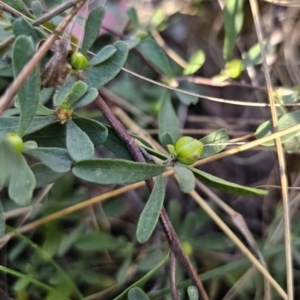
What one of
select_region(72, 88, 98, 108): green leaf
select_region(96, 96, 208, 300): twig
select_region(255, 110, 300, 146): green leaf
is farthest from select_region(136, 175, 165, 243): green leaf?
select_region(255, 110, 300, 146): green leaf

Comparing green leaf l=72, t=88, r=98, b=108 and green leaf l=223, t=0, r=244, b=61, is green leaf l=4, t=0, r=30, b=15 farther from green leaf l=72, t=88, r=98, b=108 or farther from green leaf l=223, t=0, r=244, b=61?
green leaf l=223, t=0, r=244, b=61

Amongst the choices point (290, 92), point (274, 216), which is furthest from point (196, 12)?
point (274, 216)

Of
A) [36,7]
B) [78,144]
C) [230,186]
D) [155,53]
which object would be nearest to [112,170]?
[78,144]

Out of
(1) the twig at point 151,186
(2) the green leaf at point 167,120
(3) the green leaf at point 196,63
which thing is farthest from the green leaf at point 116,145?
(3) the green leaf at point 196,63

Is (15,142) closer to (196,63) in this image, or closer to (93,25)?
(93,25)

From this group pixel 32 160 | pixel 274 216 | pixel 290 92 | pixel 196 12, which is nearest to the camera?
pixel 290 92

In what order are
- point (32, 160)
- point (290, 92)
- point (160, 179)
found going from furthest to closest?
point (32, 160), point (290, 92), point (160, 179)

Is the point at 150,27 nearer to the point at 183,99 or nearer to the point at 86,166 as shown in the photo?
the point at 183,99
